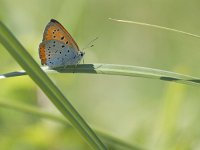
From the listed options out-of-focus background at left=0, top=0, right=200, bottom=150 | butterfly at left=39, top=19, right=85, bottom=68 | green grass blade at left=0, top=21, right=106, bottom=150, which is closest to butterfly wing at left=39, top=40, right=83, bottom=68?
butterfly at left=39, top=19, right=85, bottom=68

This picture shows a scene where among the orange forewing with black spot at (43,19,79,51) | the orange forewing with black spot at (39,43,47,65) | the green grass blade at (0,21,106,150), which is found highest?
the orange forewing with black spot at (43,19,79,51)

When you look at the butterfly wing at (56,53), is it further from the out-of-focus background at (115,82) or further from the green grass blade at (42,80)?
the green grass blade at (42,80)

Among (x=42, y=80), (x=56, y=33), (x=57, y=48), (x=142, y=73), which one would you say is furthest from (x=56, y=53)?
(x=42, y=80)

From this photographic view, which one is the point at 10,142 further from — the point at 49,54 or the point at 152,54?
the point at 152,54

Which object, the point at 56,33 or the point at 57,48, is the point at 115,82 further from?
the point at 56,33

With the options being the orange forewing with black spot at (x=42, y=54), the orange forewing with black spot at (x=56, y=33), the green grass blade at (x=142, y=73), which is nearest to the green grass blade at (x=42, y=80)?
the green grass blade at (x=142, y=73)

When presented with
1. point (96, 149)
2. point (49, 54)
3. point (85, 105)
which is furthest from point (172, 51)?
point (96, 149)

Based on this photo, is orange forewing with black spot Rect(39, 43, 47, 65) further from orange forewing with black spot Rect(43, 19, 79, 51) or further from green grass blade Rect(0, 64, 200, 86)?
green grass blade Rect(0, 64, 200, 86)
